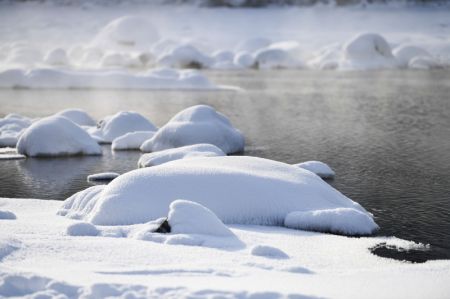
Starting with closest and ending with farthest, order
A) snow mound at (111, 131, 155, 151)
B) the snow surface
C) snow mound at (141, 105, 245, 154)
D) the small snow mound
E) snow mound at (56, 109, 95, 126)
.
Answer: the snow surface
the small snow mound
snow mound at (141, 105, 245, 154)
snow mound at (111, 131, 155, 151)
snow mound at (56, 109, 95, 126)

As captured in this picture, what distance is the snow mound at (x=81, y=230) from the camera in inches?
327

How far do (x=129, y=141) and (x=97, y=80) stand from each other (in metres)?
25.7

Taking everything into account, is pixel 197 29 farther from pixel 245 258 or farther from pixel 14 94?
pixel 245 258

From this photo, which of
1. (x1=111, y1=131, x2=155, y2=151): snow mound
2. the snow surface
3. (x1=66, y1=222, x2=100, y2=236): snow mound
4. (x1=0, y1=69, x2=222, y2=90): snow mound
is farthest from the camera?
(x1=0, y1=69, x2=222, y2=90): snow mound

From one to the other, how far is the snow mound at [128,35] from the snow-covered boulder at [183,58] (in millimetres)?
19288

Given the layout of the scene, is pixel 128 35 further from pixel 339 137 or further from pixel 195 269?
pixel 195 269

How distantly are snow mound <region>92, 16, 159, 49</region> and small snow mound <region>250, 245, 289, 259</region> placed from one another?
248 ft

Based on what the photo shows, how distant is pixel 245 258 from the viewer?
24.5ft

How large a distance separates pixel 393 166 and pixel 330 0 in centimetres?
12853

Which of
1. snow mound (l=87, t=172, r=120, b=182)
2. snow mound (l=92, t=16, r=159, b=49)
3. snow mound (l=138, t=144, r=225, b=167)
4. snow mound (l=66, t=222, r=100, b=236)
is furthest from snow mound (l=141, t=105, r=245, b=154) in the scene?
snow mound (l=92, t=16, r=159, b=49)

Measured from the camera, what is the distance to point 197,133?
1745 centimetres

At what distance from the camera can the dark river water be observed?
39.7ft

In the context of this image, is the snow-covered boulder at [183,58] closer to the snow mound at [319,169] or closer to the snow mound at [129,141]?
the snow mound at [129,141]

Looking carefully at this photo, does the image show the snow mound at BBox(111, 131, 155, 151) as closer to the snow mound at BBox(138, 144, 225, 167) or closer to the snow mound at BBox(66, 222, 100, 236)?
the snow mound at BBox(138, 144, 225, 167)
